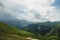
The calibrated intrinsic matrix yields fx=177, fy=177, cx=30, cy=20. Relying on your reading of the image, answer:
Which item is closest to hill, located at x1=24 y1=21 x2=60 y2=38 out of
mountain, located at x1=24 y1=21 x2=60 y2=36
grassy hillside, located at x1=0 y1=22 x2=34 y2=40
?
mountain, located at x1=24 y1=21 x2=60 y2=36

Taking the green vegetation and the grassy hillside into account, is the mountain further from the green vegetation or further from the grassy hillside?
the grassy hillside

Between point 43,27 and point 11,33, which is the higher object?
point 43,27

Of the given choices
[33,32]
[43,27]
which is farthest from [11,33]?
[43,27]

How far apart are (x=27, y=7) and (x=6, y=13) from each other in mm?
440

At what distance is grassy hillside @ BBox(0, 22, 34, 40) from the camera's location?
11.3 feet

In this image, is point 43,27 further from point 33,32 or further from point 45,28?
point 33,32

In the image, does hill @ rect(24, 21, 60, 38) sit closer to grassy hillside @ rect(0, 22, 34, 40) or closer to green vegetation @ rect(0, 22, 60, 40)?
green vegetation @ rect(0, 22, 60, 40)

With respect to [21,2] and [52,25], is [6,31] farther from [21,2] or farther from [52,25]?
[52,25]

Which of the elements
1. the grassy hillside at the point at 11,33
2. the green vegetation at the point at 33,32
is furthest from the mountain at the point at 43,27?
the grassy hillside at the point at 11,33

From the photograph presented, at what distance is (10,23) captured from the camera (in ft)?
11.5

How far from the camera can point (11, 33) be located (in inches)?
137

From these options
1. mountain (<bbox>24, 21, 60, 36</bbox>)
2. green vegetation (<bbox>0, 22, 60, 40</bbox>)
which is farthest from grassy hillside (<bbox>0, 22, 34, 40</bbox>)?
mountain (<bbox>24, 21, 60, 36</bbox>)

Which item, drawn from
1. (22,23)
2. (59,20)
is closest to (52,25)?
A: (59,20)

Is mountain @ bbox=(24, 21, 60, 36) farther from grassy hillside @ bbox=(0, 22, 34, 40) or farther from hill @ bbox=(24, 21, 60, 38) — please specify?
grassy hillside @ bbox=(0, 22, 34, 40)
